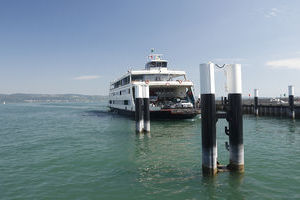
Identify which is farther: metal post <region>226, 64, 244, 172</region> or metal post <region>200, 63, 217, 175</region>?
metal post <region>226, 64, 244, 172</region>

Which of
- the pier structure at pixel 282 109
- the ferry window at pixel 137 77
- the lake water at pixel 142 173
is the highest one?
the ferry window at pixel 137 77

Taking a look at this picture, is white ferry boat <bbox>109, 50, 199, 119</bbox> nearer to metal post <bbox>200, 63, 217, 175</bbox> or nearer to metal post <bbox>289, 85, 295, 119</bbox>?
metal post <bbox>289, 85, 295, 119</bbox>

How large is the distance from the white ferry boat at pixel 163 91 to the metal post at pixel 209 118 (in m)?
18.4

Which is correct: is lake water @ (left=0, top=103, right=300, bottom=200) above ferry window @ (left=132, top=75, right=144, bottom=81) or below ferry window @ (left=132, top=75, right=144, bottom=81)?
below

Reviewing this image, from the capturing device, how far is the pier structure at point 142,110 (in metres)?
21.1

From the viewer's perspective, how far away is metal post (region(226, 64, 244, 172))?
9.07 m

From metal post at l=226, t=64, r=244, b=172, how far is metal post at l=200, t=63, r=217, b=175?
0.80 m

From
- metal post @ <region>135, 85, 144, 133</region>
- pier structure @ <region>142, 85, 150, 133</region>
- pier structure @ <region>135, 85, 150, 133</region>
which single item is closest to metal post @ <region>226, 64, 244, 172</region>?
pier structure @ <region>142, 85, 150, 133</region>

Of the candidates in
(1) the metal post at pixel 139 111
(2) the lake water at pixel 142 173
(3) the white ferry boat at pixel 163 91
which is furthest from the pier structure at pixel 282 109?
(2) the lake water at pixel 142 173

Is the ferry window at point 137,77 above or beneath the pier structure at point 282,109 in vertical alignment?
above

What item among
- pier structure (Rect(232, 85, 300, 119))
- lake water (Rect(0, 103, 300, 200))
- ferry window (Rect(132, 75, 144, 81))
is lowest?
lake water (Rect(0, 103, 300, 200))

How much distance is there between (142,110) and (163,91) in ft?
53.3

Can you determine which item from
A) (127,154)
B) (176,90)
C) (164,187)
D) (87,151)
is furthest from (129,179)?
(176,90)

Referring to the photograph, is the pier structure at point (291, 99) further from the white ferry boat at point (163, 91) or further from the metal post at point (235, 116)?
the metal post at point (235, 116)
